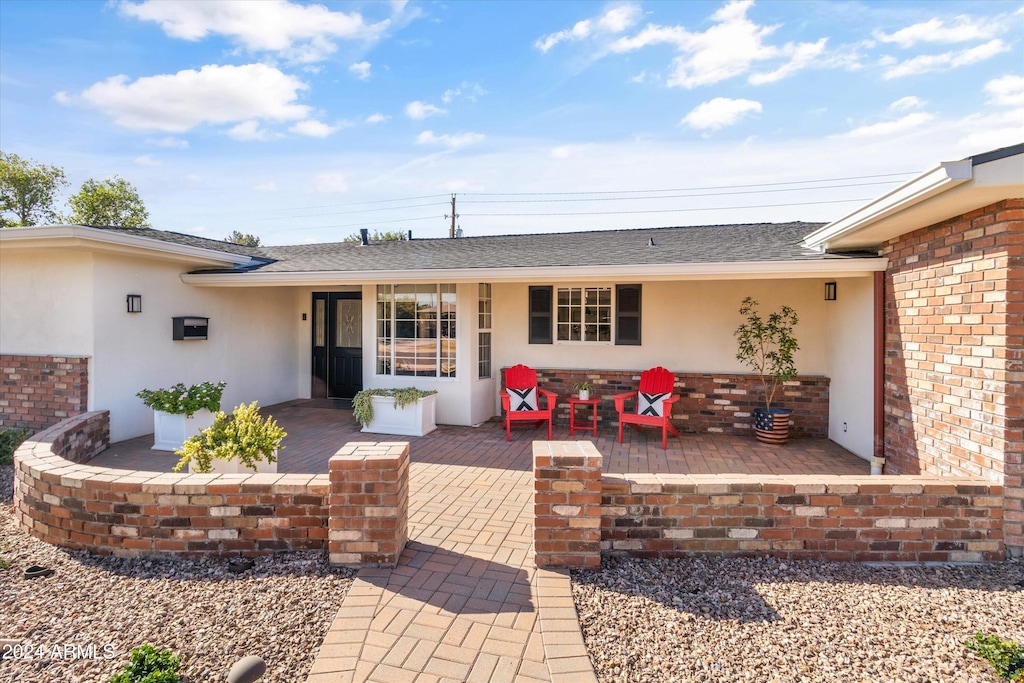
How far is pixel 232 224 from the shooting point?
36.9m

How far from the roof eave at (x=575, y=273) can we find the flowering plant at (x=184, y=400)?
1785mm

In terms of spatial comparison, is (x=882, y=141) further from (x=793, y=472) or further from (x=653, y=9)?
(x=793, y=472)

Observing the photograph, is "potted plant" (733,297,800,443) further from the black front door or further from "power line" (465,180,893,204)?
"power line" (465,180,893,204)

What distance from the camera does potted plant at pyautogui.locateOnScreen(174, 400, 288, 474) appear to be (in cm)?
368

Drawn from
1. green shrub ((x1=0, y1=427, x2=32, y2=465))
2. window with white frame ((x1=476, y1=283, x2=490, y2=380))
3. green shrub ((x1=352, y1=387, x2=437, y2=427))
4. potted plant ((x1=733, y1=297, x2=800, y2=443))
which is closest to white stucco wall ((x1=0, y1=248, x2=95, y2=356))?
green shrub ((x1=0, y1=427, x2=32, y2=465))

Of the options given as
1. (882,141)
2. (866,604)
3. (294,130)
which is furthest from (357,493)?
→ (882,141)

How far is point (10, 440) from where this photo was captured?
540 cm

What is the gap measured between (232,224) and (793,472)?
41366 mm

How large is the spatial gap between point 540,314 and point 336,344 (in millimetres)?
3876

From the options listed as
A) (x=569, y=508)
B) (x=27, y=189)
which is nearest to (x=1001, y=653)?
(x=569, y=508)

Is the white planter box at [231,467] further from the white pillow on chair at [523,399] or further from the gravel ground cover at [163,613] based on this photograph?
the white pillow on chair at [523,399]

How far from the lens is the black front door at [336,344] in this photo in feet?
28.4

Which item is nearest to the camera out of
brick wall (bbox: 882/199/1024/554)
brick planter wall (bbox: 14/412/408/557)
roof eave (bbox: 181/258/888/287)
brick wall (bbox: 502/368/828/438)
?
brick planter wall (bbox: 14/412/408/557)

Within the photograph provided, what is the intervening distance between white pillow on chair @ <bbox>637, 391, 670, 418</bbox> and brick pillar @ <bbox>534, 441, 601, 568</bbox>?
3758mm
